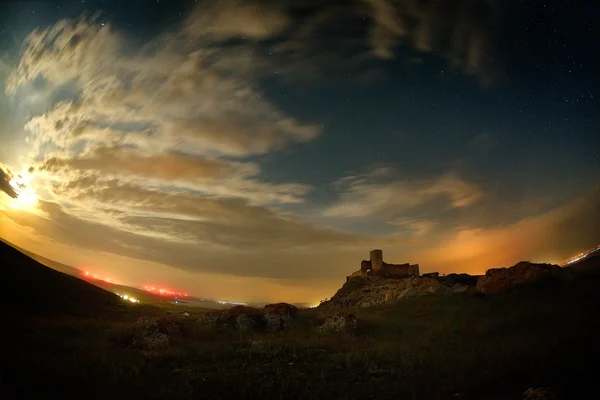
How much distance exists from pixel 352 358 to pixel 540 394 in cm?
871

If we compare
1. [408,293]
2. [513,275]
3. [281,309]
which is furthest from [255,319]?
[513,275]

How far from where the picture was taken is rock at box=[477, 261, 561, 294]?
29.1 m

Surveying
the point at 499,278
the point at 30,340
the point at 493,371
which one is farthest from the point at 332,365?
the point at 499,278

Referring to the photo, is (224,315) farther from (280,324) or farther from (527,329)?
(527,329)

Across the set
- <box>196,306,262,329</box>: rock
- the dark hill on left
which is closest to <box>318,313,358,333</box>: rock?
<box>196,306,262,329</box>: rock

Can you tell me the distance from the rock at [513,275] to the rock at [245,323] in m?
22.5

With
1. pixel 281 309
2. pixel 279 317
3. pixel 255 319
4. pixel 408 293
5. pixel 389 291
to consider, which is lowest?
pixel 255 319

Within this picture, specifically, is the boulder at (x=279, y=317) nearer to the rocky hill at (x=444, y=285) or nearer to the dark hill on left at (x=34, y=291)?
the rocky hill at (x=444, y=285)

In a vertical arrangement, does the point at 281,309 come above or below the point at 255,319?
above

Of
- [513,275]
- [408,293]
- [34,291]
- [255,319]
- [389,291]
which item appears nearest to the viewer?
[513,275]

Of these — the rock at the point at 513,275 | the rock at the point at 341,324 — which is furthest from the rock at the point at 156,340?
the rock at the point at 513,275

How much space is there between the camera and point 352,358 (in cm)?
1605

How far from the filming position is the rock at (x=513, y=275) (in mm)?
29109

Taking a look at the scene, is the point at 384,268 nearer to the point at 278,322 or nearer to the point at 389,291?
the point at 389,291
